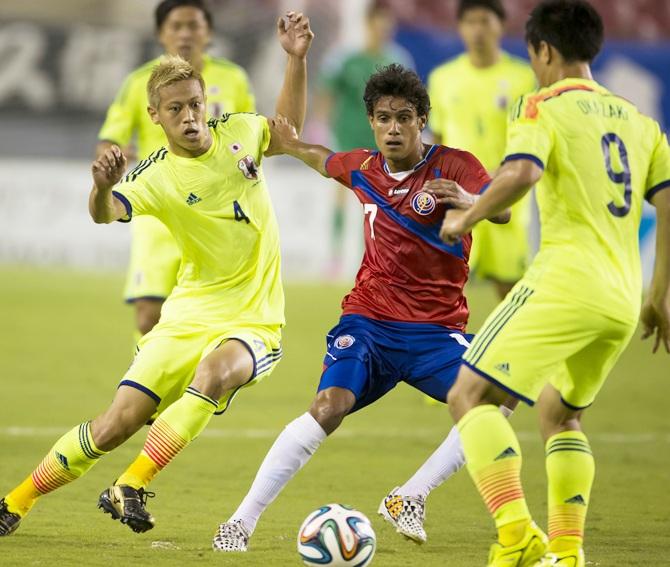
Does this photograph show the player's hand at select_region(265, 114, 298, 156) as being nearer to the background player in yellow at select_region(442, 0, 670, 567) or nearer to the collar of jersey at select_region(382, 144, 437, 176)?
the collar of jersey at select_region(382, 144, 437, 176)

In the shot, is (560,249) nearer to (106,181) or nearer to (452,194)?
(452,194)

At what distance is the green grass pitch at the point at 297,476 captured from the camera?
585 centimetres

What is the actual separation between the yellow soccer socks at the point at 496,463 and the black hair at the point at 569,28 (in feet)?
4.56

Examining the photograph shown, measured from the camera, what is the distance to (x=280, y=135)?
21.6ft

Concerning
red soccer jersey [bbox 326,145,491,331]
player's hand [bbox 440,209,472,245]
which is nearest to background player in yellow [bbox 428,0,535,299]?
red soccer jersey [bbox 326,145,491,331]

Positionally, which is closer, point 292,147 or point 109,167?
point 109,167

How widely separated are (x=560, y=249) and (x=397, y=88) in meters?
1.35

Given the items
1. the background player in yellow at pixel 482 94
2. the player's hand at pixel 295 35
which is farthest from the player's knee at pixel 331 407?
the background player in yellow at pixel 482 94

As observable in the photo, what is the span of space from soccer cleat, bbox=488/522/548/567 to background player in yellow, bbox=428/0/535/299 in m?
5.09

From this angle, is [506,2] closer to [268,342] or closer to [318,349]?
[318,349]

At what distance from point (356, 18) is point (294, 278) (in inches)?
146

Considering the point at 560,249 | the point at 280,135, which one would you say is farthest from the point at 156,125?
the point at 560,249

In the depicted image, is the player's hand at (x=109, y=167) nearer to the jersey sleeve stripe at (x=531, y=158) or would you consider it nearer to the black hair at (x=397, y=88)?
the black hair at (x=397, y=88)

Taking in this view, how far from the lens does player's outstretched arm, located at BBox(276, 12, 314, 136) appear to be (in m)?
6.73
